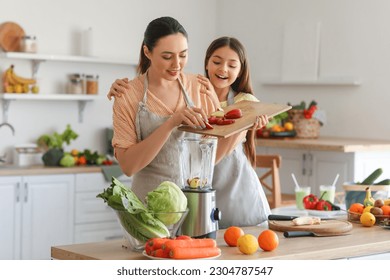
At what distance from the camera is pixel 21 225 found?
18.0 ft

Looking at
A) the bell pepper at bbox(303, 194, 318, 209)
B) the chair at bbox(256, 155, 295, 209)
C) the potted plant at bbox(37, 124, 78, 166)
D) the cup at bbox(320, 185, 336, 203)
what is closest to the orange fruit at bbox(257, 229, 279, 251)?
the bell pepper at bbox(303, 194, 318, 209)

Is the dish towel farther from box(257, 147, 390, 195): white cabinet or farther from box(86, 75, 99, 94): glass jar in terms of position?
box(257, 147, 390, 195): white cabinet

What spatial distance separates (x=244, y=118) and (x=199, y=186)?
0.98 ft

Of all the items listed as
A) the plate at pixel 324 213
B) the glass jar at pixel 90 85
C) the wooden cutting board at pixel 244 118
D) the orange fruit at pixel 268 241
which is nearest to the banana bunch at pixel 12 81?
the glass jar at pixel 90 85

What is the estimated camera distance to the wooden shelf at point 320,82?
20.3 feet

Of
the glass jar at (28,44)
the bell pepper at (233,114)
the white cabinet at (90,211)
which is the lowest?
the white cabinet at (90,211)

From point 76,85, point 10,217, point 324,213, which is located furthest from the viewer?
point 76,85

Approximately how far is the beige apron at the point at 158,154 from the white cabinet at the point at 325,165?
282 centimetres

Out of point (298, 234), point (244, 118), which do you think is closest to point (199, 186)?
point (244, 118)

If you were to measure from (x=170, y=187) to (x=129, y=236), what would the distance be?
0.64 ft

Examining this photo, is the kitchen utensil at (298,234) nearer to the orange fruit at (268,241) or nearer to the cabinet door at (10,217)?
the orange fruit at (268,241)

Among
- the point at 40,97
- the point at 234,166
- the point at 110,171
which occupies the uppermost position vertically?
the point at 40,97

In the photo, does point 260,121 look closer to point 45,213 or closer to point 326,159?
point 326,159

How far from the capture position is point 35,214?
553 cm
